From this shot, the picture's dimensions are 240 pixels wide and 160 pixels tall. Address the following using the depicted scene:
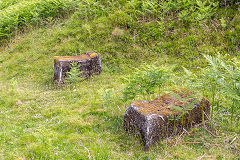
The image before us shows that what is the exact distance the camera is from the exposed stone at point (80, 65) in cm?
836

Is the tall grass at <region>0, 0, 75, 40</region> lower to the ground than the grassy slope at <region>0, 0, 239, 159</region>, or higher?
higher

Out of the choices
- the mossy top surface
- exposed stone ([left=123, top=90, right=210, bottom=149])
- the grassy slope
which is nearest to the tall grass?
the grassy slope

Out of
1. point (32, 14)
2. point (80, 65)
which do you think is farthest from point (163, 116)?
point (32, 14)

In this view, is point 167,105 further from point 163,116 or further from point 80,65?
point 80,65

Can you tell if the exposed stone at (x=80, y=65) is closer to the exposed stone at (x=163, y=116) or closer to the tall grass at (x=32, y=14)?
the exposed stone at (x=163, y=116)

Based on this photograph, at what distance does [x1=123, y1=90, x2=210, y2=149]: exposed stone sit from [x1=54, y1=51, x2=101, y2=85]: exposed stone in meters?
3.76

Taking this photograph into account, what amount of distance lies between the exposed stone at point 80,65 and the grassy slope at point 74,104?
12.2 inches

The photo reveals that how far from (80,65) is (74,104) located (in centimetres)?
222

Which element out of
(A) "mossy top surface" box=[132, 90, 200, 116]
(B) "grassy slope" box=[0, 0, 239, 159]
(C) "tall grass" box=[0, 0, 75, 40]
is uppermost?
(C) "tall grass" box=[0, 0, 75, 40]

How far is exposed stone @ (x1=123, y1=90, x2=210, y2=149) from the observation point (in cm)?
444

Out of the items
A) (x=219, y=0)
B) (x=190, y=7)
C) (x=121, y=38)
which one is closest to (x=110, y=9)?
(x=121, y=38)

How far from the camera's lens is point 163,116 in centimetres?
454

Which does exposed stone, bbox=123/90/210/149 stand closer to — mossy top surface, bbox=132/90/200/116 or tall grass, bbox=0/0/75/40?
mossy top surface, bbox=132/90/200/116

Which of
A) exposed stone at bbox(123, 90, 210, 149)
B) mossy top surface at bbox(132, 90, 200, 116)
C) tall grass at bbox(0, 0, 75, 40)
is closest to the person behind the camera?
exposed stone at bbox(123, 90, 210, 149)
